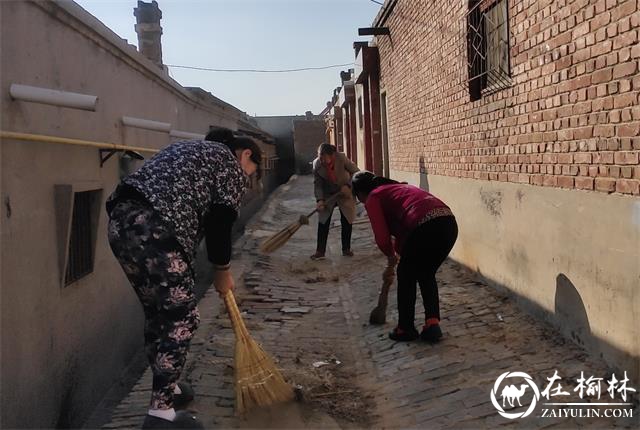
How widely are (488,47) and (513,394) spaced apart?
3.52 meters

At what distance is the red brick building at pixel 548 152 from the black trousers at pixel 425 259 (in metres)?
0.70

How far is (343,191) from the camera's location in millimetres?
8086

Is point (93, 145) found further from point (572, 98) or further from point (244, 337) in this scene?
point (572, 98)

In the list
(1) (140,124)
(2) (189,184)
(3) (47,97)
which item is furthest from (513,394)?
(1) (140,124)

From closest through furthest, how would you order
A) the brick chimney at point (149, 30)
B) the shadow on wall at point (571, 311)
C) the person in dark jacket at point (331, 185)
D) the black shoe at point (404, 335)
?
1. the shadow on wall at point (571, 311)
2. the black shoe at point (404, 335)
3. the person in dark jacket at point (331, 185)
4. the brick chimney at point (149, 30)

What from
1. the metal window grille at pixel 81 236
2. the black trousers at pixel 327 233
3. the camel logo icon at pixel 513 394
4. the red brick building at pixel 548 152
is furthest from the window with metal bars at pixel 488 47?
the metal window grille at pixel 81 236

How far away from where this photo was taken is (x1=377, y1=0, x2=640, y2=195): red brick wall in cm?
316

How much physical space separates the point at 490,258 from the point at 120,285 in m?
3.48

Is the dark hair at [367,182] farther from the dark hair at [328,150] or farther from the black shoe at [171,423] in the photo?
the dark hair at [328,150]

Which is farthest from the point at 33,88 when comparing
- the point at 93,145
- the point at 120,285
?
the point at 120,285

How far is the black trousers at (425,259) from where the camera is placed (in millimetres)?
Result: 4203

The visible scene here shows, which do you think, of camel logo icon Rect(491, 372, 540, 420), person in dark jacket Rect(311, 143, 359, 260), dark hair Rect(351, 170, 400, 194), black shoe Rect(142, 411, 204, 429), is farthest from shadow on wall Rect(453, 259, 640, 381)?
person in dark jacket Rect(311, 143, 359, 260)

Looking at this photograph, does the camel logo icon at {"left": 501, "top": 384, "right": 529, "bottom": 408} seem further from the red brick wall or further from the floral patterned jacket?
the floral patterned jacket

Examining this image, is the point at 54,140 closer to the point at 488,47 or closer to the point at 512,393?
the point at 512,393
